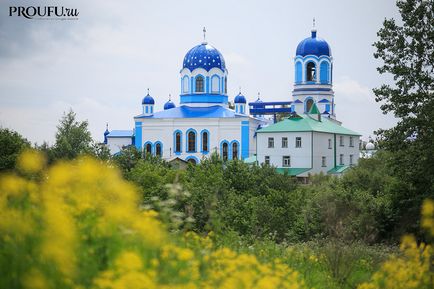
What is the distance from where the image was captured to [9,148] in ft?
100

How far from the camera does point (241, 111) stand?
60375 mm

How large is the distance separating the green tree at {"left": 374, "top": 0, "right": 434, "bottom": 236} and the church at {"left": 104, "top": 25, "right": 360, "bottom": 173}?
29680 millimetres

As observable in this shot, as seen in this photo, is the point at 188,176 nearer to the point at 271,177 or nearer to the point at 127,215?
the point at 271,177

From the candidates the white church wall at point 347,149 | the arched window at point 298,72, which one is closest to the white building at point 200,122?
the arched window at point 298,72

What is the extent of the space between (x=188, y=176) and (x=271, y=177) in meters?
3.52

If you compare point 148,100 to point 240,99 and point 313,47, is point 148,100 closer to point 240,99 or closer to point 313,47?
point 240,99

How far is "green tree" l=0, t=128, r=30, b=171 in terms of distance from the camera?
28.4 meters

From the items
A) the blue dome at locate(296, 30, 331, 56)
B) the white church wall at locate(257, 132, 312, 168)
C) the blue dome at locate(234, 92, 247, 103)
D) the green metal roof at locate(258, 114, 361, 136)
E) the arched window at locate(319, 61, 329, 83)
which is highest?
the blue dome at locate(296, 30, 331, 56)

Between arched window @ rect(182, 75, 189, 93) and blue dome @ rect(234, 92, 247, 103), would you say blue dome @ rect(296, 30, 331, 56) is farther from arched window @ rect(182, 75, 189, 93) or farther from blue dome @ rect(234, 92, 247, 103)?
arched window @ rect(182, 75, 189, 93)

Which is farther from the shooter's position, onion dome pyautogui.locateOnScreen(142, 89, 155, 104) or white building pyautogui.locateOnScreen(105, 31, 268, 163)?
onion dome pyautogui.locateOnScreen(142, 89, 155, 104)

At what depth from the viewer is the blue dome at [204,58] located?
57.7 metres

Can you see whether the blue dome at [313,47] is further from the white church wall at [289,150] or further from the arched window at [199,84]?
the white church wall at [289,150]

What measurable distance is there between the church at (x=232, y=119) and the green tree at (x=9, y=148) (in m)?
20.2

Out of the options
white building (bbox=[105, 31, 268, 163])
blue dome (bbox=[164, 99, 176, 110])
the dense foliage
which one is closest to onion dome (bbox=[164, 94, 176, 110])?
blue dome (bbox=[164, 99, 176, 110])
